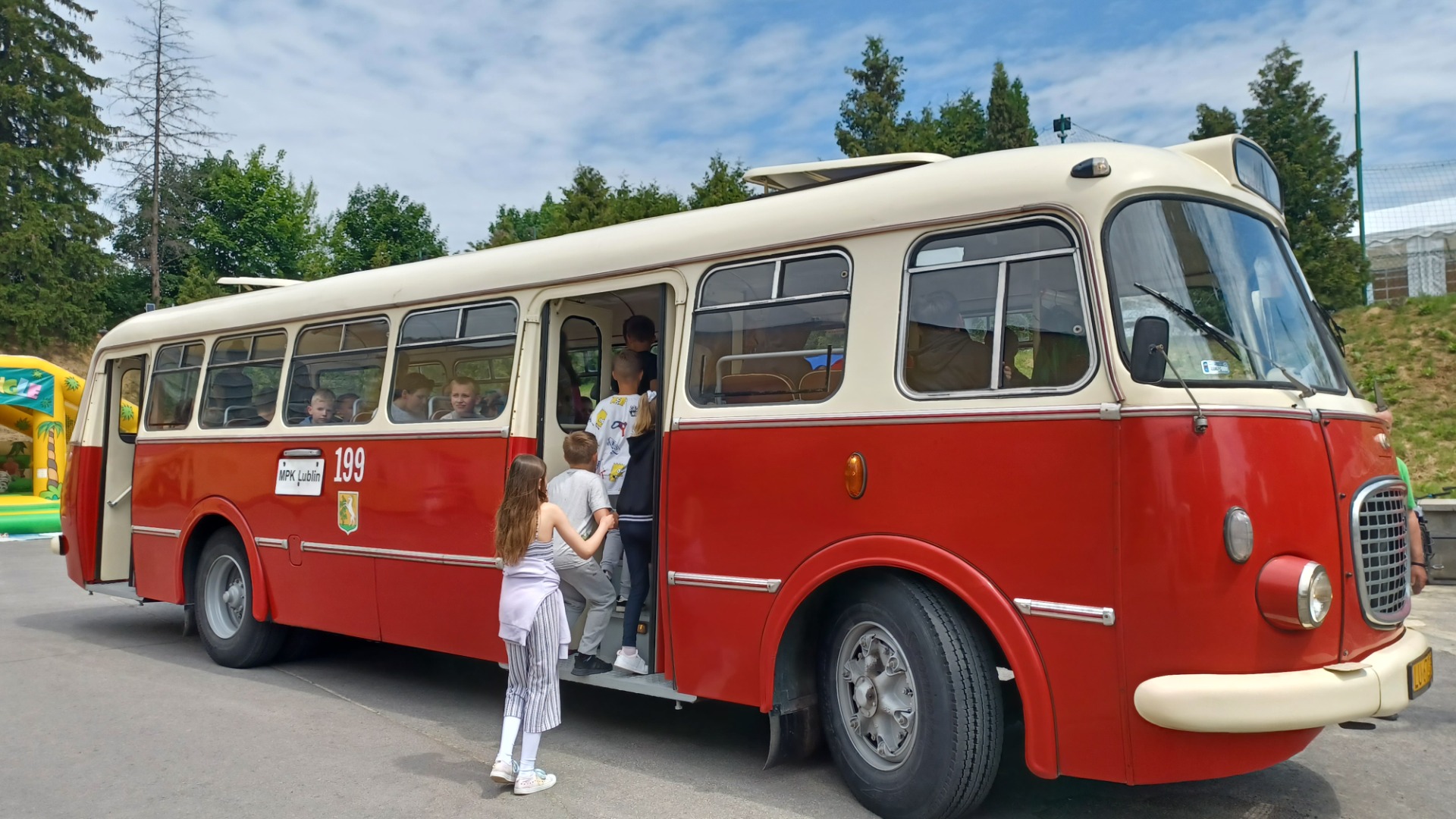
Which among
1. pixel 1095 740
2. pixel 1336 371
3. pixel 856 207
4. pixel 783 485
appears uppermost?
pixel 856 207

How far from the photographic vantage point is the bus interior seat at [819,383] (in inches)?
192

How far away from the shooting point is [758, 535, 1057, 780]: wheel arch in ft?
13.5

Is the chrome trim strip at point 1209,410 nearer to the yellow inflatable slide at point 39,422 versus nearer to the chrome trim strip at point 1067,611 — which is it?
the chrome trim strip at point 1067,611

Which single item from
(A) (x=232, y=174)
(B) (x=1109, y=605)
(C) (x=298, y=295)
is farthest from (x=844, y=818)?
(A) (x=232, y=174)

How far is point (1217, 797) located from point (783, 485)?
237 cm

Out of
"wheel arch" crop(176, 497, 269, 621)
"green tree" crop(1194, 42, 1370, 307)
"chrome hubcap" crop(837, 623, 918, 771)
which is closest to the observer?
"chrome hubcap" crop(837, 623, 918, 771)

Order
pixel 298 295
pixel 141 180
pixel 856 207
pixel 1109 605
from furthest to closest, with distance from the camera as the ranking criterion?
pixel 141 180, pixel 298 295, pixel 856 207, pixel 1109 605

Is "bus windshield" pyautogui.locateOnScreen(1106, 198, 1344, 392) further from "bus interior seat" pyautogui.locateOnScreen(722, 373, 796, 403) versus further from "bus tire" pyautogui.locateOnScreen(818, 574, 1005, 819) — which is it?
"bus interior seat" pyautogui.locateOnScreen(722, 373, 796, 403)

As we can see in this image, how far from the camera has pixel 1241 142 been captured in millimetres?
4797

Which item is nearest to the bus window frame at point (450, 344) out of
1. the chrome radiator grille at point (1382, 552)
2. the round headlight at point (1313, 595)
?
the round headlight at point (1313, 595)

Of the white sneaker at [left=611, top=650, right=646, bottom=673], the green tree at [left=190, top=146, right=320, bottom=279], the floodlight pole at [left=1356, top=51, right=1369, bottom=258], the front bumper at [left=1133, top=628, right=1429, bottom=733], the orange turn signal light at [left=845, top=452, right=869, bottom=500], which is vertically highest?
the green tree at [left=190, top=146, right=320, bottom=279]

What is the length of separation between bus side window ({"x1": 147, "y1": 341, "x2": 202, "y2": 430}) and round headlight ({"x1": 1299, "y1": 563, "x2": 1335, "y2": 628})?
8138 mm

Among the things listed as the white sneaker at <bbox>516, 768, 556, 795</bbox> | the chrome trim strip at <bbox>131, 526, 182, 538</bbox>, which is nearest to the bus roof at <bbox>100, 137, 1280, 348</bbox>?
the chrome trim strip at <bbox>131, 526, 182, 538</bbox>

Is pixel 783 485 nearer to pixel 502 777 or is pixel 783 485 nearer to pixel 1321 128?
pixel 502 777
